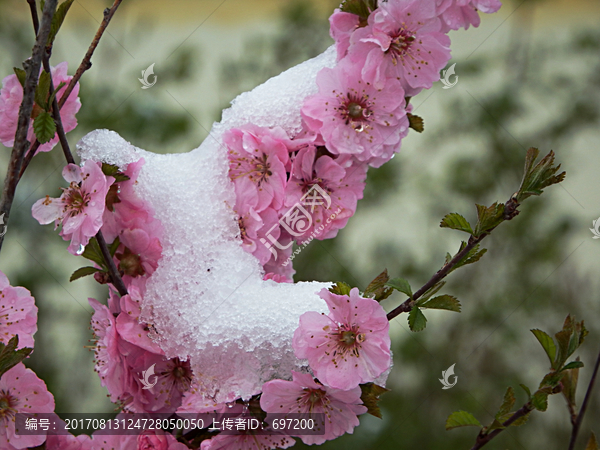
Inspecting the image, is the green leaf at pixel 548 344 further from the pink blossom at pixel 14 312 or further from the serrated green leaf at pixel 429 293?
the pink blossom at pixel 14 312

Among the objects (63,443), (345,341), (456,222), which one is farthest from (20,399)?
(456,222)

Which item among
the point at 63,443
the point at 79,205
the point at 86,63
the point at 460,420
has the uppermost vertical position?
the point at 86,63

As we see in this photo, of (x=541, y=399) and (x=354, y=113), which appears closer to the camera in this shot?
(x=541, y=399)

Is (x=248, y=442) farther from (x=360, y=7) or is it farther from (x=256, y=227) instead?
(x=360, y=7)

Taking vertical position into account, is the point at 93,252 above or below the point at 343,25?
below

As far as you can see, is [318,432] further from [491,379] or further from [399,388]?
[491,379]

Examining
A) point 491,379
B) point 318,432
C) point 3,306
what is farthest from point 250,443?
point 491,379
